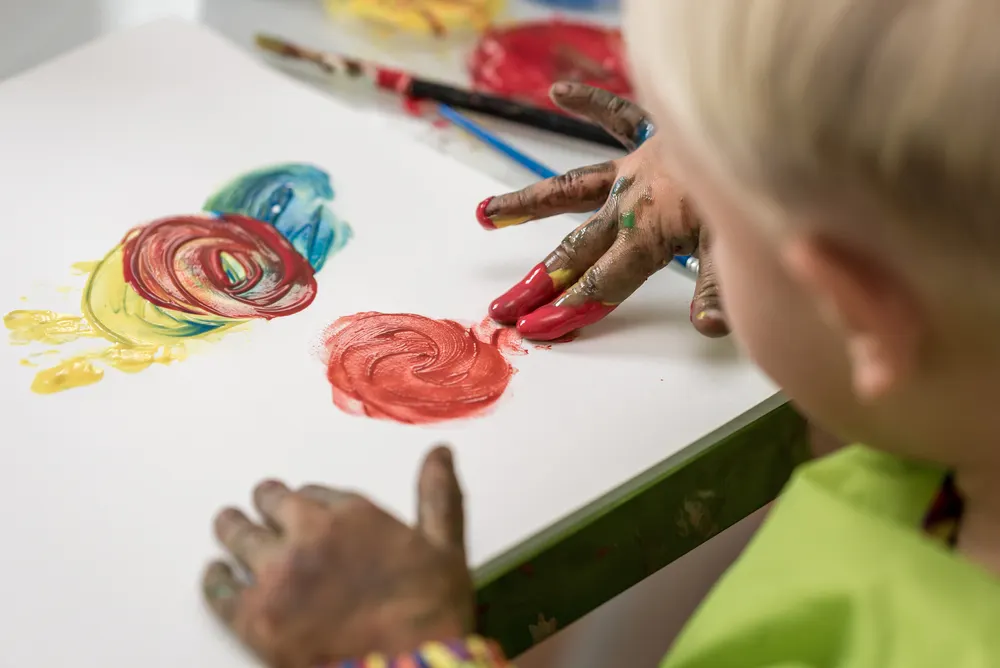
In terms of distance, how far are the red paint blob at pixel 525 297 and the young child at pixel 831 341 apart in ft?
0.57

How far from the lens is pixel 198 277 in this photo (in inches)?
27.3

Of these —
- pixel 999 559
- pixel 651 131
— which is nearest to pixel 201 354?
pixel 651 131

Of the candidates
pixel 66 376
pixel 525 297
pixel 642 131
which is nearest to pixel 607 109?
pixel 642 131

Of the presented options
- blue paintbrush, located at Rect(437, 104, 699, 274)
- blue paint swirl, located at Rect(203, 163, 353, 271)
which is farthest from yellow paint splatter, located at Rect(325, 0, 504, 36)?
blue paint swirl, located at Rect(203, 163, 353, 271)

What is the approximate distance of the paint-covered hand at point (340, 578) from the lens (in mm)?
Answer: 445

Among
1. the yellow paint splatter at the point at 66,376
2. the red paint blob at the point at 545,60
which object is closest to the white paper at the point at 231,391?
the yellow paint splatter at the point at 66,376

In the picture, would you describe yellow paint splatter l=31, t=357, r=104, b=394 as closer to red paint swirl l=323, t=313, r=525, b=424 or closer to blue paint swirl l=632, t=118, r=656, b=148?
red paint swirl l=323, t=313, r=525, b=424

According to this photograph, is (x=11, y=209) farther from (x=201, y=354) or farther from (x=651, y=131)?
(x=651, y=131)

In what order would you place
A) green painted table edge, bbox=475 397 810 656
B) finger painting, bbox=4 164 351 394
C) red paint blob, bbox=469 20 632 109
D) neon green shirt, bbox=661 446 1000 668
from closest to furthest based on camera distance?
neon green shirt, bbox=661 446 1000 668 → green painted table edge, bbox=475 397 810 656 → finger painting, bbox=4 164 351 394 → red paint blob, bbox=469 20 632 109

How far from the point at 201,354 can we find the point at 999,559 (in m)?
0.46

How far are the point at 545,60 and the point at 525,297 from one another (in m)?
0.43

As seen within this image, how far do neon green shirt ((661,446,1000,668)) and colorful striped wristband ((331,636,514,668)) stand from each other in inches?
4.5

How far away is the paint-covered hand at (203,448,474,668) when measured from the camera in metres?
0.44

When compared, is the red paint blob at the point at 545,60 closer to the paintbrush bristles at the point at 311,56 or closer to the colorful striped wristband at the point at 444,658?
the paintbrush bristles at the point at 311,56
